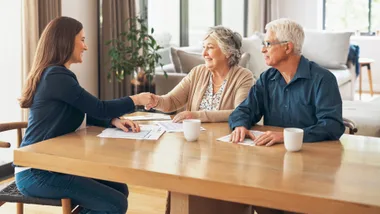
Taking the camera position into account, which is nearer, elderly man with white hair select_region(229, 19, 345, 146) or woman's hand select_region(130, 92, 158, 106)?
elderly man with white hair select_region(229, 19, 345, 146)

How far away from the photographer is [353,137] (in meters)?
2.36

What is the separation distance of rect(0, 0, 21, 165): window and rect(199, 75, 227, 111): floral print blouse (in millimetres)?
1783

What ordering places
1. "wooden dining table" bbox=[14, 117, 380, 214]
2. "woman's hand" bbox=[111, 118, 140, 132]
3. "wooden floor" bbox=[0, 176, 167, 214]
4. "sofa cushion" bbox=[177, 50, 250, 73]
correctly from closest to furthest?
"wooden dining table" bbox=[14, 117, 380, 214], "woman's hand" bbox=[111, 118, 140, 132], "wooden floor" bbox=[0, 176, 167, 214], "sofa cushion" bbox=[177, 50, 250, 73]

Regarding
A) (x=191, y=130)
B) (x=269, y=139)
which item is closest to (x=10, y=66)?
(x=191, y=130)

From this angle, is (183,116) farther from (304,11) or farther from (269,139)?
(304,11)

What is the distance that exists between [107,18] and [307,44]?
2867 mm

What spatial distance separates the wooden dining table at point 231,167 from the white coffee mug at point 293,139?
3 cm

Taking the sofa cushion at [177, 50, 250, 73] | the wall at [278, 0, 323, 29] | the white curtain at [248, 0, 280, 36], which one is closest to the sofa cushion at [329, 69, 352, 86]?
the white curtain at [248, 0, 280, 36]

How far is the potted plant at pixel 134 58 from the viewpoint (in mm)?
4797

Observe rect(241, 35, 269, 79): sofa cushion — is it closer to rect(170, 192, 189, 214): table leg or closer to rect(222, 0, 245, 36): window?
rect(222, 0, 245, 36): window

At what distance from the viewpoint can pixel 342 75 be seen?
650 cm

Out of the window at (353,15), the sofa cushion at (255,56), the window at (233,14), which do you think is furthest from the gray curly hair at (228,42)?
the window at (353,15)

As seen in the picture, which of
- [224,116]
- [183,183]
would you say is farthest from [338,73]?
[183,183]

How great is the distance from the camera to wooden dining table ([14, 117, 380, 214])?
1648 mm
